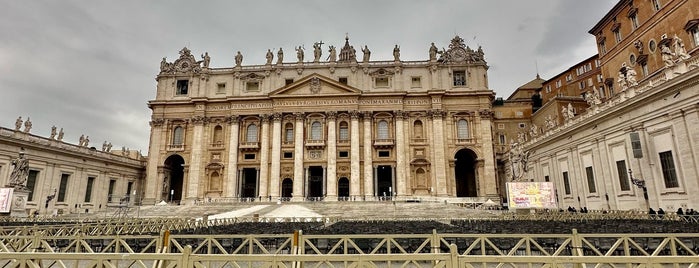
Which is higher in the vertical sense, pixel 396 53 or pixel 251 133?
pixel 396 53

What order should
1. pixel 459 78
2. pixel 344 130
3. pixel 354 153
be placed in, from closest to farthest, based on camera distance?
1. pixel 354 153
2. pixel 344 130
3. pixel 459 78

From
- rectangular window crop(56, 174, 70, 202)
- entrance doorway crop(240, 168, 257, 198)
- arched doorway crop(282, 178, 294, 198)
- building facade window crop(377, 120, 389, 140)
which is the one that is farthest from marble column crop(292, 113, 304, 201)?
rectangular window crop(56, 174, 70, 202)

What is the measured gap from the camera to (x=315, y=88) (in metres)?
45.3

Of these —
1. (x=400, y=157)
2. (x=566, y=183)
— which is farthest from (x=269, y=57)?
(x=566, y=183)

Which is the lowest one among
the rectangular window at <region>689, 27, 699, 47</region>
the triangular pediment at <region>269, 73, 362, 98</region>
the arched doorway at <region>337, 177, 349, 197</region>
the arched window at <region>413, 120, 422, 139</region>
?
the arched doorway at <region>337, 177, 349, 197</region>

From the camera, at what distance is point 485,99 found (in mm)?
45156

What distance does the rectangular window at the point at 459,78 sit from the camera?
153 feet

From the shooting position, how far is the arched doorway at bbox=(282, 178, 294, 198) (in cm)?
4484

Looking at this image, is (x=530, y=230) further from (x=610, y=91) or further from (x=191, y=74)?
(x=191, y=74)

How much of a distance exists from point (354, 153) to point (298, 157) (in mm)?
6622

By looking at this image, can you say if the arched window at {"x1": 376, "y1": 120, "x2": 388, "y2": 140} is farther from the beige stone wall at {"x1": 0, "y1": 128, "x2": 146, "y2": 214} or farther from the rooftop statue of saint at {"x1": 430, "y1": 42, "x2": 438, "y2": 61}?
the beige stone wall at {"x1": 0, "y1": 128, "x2": 146, "y2": 214}

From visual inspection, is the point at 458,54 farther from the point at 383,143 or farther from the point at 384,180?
the point at 384,180

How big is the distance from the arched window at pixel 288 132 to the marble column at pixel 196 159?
1032 centimetres

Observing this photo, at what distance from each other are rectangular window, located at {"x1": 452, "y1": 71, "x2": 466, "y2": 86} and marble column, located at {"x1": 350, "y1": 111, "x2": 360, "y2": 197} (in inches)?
526
